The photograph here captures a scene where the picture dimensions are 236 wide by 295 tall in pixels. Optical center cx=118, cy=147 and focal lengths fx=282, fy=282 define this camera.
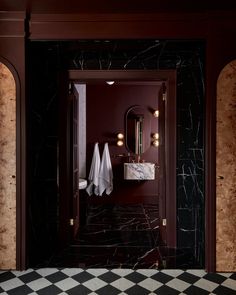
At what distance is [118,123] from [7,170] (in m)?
3.20

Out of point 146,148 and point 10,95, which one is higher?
point 10,95

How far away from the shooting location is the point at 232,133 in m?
Answer: 2.66

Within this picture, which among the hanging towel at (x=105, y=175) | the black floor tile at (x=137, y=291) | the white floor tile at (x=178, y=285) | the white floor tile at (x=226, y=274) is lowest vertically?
the white floor tile at (x=178, y=285)

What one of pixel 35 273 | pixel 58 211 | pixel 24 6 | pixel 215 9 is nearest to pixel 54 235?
pixel 58 211

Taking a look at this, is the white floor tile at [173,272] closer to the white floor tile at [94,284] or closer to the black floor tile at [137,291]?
the black floor tile at [137,291]

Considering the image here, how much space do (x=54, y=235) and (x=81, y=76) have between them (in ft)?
6.05

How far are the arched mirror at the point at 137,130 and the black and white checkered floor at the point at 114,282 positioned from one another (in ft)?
10.3

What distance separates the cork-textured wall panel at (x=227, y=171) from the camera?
2656 millimetres

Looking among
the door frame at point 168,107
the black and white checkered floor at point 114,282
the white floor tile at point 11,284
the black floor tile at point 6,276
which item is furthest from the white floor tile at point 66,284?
the door frame at point 168,107

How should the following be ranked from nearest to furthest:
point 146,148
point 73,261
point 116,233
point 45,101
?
point 73,261 < point 45,101 < point 116,233 < point 146,148

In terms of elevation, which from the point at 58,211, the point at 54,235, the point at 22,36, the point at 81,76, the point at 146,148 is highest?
the point at 22,36

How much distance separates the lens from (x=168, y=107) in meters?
3.28

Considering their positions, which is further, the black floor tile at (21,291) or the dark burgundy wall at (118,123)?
the dark burgundy wall at (118,123)

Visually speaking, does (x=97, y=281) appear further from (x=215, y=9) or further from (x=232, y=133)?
(x=215, y=9)
